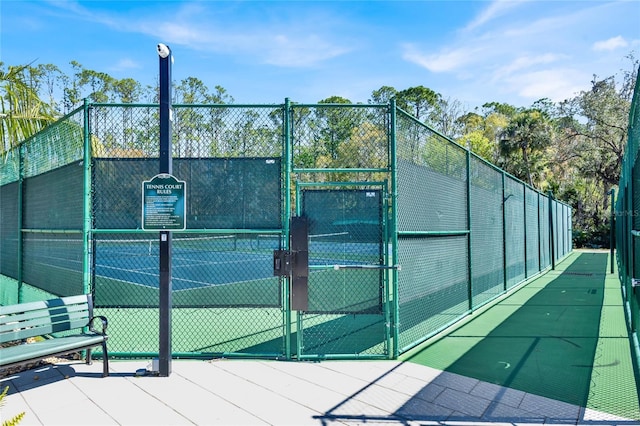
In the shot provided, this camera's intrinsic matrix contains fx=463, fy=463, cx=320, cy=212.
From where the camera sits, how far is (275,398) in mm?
4555

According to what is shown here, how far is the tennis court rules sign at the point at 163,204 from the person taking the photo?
5.18 m

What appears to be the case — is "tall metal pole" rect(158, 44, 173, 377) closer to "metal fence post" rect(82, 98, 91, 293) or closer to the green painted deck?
"metal fence post" rect(82, 98, 91, 293)

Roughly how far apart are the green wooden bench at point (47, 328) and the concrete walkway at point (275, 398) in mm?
389

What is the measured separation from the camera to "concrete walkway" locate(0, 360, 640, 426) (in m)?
4.07

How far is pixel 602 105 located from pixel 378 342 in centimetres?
3993

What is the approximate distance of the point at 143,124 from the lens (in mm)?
6105

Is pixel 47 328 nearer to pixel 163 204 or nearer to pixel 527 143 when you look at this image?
pixel 163 204

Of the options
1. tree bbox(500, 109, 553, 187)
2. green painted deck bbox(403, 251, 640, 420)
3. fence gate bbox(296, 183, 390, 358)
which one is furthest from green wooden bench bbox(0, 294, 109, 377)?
tree bbox(500, 109, 553, 187)

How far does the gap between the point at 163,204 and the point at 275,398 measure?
7.93 ft

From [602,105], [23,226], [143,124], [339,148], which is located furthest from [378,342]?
[602,105]

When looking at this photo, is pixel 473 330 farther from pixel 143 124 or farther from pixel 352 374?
pixel 143 124

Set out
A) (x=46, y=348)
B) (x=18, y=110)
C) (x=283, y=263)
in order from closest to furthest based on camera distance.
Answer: (x=46, y=348), (x=283, y=263), (x=18, y=110)

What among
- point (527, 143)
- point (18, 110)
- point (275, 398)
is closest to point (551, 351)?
point (275, 398)

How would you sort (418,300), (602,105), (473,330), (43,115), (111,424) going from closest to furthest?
(111,424), (418,300), (473,330), (43,115), (602,105)
